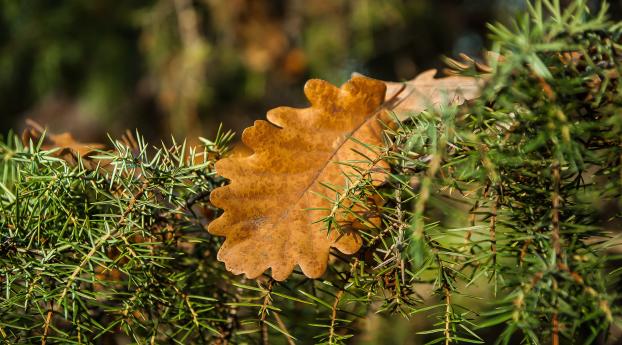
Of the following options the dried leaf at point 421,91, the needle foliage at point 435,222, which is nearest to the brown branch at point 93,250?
the needle foliage at point 435,222

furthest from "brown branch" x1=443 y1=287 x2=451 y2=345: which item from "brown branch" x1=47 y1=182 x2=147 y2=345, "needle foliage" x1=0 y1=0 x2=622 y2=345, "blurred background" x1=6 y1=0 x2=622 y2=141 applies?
"blurred background" x1=6 y1=0 x2=622 y2=141

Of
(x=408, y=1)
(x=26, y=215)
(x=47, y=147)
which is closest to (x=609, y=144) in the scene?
(x=26, y=215)

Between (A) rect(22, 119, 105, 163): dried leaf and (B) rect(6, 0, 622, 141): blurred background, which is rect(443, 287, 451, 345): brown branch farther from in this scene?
(B) rect(6, 0, 622, 141): blurred background

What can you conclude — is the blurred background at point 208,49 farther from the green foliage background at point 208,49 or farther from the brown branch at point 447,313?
the brown branch at point 447,313

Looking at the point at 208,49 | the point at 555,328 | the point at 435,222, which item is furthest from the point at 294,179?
the point at 208,49

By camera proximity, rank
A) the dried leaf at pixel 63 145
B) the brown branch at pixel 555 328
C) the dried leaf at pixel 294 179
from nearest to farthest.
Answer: the brown branch at pixel 555 328, the dried leaf at pixel 294 179, the dried leaf at pixel 63 145

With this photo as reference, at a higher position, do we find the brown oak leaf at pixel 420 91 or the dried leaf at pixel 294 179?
the brown oak leaf at pixel 420 91

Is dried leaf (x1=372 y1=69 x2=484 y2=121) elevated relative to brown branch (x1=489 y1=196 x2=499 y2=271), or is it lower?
elevated

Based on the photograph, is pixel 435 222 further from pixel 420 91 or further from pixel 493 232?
pixel 420 91

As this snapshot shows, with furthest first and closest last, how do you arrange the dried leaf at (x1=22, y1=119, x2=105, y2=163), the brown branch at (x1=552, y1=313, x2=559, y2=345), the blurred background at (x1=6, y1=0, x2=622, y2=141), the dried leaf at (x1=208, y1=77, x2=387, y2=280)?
the blurred background at (x1=6, y1=0, x2=622, y2=141) < the dried leaf at (x1=22, y1=119, x2=105, y2=163) < the dried leaf at (x1=208, y1=77, x2=387, y2=280) < the brown branch at (x1=552, y1=313, x2=559, y2=345)
